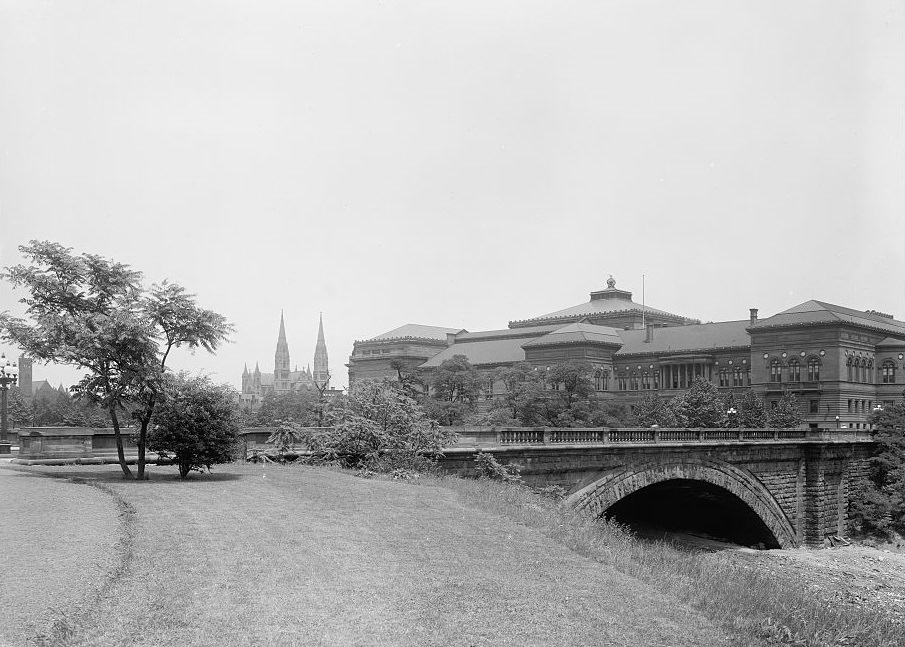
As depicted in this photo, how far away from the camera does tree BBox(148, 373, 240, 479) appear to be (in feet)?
83.9

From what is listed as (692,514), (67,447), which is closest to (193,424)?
(67,447)

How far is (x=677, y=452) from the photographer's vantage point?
4150 cm

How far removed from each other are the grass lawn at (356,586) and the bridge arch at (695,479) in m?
16.0

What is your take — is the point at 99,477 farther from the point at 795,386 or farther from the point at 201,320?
the point at 795,386

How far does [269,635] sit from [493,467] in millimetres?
20004

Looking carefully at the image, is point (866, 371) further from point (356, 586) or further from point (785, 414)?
point (356, 586)

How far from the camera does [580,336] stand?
13125 centimetres

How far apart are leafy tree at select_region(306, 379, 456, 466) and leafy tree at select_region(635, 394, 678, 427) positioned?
49.7 meters

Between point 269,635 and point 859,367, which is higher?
point 859,367

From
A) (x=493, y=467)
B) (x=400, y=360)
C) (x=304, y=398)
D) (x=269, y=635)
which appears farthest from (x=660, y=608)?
(x=400, y=360)

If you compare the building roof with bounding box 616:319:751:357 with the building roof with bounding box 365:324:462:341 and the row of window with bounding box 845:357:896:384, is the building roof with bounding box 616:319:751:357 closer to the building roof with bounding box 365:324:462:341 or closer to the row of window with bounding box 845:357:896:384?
the row of window with bounding box 845:357:896:384

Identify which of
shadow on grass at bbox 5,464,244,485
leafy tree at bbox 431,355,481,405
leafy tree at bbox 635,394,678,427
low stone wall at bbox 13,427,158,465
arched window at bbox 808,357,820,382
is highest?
arched window at bbox 808,357,820,382

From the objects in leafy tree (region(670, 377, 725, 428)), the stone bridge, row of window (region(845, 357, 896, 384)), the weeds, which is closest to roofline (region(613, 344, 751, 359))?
row of window (region(845, 357, 896, 384))

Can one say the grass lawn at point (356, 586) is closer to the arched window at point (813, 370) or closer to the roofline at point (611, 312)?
the arched window at point (813, 370)
